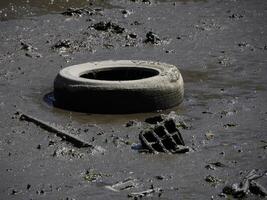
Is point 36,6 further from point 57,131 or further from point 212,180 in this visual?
point 212,180

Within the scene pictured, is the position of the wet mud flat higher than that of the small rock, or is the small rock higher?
the small rock

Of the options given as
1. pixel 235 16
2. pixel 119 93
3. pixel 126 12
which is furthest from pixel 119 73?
pixel 235 16

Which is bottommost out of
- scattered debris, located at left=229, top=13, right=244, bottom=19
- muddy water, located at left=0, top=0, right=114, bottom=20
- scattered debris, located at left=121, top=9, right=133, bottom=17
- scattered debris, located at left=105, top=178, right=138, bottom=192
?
muddy water, located at left=0, top=0, right=114, bottom=20

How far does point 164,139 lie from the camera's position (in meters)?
8.09

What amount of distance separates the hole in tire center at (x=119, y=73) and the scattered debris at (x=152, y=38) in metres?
3.44

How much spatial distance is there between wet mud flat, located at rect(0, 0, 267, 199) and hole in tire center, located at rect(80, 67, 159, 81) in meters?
0.78

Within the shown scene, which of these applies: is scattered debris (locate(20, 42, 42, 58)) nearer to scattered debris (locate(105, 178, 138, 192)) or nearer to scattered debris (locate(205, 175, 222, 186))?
scattered debris (locate(105, 178, 138, 192))

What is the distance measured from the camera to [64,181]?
7148 millimetres

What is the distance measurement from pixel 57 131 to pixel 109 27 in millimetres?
6785

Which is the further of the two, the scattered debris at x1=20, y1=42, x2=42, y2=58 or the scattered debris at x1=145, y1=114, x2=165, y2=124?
the scattered debris at x1=20, y1=42, x2=42, y2=58

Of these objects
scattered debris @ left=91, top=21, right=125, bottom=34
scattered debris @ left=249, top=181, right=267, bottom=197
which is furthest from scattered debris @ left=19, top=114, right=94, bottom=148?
scattered debris @ left=91, top=21, right=125, bottom=34

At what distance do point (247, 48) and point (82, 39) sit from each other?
3.64 metres

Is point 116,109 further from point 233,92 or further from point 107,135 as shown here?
point 233,92

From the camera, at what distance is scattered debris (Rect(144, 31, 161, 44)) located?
1409 cm
